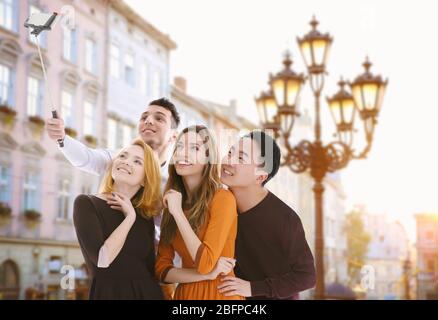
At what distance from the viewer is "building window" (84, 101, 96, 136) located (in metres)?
11.6

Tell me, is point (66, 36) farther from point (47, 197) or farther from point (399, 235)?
point (399, 235)

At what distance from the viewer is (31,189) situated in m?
10.6

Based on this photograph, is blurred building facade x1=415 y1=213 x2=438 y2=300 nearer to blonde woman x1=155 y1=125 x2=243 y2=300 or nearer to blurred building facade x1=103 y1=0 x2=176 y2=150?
blurred building facade x1=103 y1=0 x2=176 y2=150

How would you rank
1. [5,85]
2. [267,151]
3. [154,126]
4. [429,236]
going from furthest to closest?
[429,236], [5,85], [154,126], [267,151]

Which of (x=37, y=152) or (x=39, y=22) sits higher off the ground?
(x=37, y=152)

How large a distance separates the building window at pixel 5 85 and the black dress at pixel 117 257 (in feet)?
29.0

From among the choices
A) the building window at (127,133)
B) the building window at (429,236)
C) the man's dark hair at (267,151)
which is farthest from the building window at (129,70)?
the building window at (429,236)

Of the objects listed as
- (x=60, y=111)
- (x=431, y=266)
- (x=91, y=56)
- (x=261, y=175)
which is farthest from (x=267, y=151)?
(x=431, y=266)

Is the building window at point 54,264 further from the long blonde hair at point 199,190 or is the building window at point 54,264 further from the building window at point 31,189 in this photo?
the long blonde hair at point 199,190

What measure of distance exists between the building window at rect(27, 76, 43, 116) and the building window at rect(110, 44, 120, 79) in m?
1.32

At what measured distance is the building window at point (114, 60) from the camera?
37.8ft

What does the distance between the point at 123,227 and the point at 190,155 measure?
0.94ft

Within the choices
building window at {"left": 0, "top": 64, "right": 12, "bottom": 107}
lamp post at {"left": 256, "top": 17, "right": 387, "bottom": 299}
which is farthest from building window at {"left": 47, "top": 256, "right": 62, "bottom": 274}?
lamp post at {"left": 256, "top": 17, "right": 387, "bottom": 299}

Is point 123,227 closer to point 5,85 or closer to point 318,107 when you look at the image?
point 318,107
